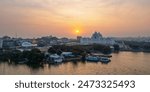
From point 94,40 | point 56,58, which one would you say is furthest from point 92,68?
point 56,58

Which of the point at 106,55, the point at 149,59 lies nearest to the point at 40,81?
the point at 106,55

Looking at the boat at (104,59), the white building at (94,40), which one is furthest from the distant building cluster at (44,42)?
the boat at (104,59)

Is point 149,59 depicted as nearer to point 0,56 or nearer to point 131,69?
point 131,69

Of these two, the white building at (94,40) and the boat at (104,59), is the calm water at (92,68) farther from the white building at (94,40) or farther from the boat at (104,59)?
the white building at (94,40)

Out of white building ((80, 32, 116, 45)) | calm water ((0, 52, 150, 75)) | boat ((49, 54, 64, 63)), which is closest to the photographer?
calm water ((0, 52, 150, 75))

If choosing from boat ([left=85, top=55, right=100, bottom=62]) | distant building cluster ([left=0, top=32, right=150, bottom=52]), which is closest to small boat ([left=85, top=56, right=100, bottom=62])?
boat ([left=85, top=55, right=100, bottom=62])

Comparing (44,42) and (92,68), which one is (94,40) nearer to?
(92,68)

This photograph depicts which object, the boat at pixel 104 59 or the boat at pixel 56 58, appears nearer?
the boat at pixel 56 58

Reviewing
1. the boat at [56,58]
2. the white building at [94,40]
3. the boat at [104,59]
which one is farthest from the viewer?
the boat at [104,59]

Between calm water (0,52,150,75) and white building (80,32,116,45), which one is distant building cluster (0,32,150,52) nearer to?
white building (80,32,116,45)

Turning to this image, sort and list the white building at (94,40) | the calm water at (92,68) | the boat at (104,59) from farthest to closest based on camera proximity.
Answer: the boat at (104,59) < the white building at (94,40) < the calm water at (92,68)

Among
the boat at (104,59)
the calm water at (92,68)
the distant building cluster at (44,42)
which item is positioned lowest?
the calm water at (92,68)
